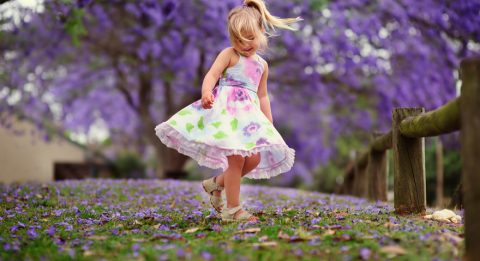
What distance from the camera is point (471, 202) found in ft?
8.88

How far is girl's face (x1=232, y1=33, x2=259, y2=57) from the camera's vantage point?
4277 millimetres

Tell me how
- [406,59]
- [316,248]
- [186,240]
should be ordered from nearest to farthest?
1. [316,248]
2. [186,240]
3. [406,59]

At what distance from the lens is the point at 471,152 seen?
106 inches

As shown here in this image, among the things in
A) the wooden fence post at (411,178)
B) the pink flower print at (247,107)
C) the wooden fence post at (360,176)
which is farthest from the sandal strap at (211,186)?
the wooden fence post at (360,176)

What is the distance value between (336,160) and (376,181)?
1501 centimetres

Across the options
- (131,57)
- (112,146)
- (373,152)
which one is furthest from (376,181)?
(112,146)

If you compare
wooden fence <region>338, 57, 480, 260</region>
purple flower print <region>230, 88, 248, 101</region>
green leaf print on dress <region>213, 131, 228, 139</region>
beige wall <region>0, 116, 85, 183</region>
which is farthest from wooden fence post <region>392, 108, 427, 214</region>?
beige wall <region>0, 116, 85, 183</region>

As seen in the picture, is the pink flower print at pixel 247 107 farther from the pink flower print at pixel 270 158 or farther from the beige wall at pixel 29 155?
the beige wall at pixel 29 155

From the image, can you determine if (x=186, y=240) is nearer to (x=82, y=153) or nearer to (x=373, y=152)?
(x=373, y=152)

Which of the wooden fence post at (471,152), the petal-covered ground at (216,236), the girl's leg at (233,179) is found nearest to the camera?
the wooden fence post at (471,152)

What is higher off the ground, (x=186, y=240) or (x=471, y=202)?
(x=471, y=202)

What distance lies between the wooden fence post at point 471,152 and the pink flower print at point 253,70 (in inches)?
74.4

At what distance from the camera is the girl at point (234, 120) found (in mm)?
4035

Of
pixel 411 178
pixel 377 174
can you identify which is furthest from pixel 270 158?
pixel 377 174
